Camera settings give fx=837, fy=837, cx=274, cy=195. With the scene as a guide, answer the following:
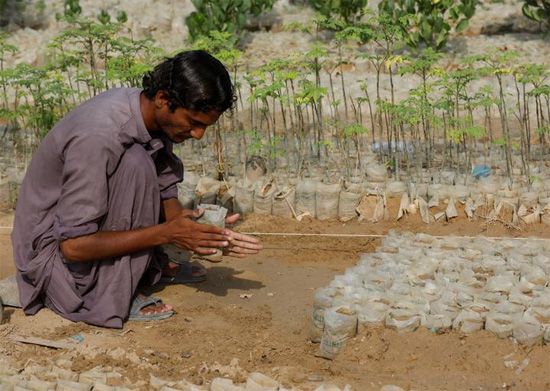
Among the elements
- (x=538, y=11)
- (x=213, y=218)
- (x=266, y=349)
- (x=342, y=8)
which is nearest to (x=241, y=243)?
(x=266, y=349)

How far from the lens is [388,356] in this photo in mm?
3525

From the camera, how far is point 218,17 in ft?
40.1

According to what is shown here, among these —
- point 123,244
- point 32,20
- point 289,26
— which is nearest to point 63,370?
point 123,244

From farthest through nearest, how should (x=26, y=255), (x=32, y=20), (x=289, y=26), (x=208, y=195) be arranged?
(x=32, y=20), (x=289, y=26), (x=208, y=195), (x=26, y=255)

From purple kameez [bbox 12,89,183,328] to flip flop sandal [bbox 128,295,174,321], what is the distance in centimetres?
6

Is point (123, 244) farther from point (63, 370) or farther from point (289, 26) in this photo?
point (289, 26)

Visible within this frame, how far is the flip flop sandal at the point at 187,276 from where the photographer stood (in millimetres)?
4453

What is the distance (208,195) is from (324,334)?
2483 millimetres

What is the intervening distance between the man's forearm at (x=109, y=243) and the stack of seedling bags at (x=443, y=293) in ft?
2.58

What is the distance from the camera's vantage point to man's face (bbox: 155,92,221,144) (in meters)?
3.60

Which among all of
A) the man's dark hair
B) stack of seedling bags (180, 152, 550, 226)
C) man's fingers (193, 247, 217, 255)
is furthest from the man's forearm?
stack of seedling bags (180, 152, 550, 226)

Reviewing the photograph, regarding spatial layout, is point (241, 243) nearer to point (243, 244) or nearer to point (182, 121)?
point (243, 244)

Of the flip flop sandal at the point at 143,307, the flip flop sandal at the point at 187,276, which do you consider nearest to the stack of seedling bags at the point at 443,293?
the flip flop sandal at the point at 143,307

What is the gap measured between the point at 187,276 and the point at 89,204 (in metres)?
1.02
